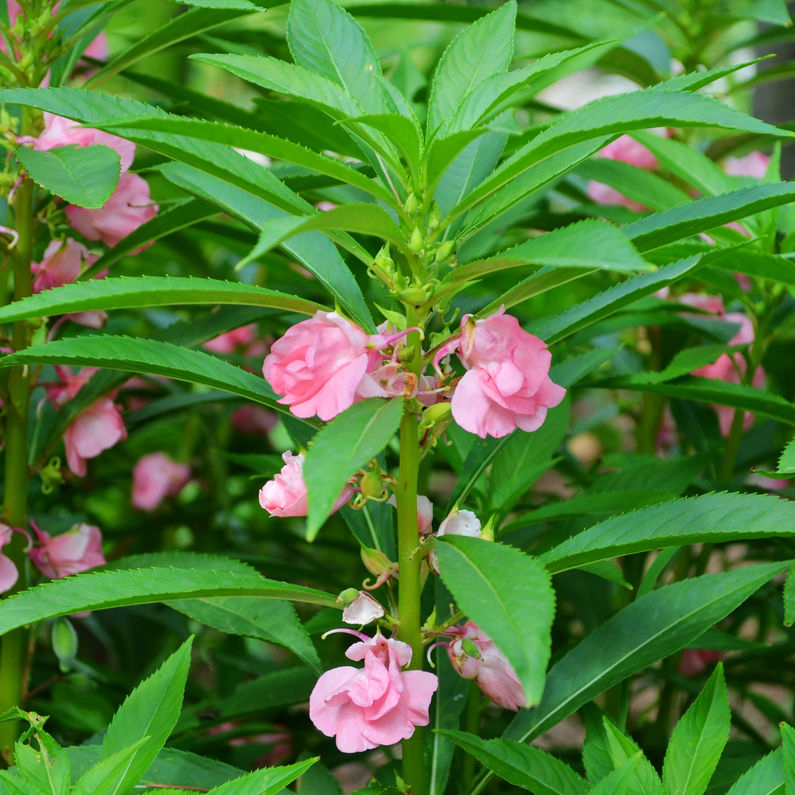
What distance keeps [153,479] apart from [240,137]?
3.72 ft

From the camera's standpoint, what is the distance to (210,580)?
0.64 m

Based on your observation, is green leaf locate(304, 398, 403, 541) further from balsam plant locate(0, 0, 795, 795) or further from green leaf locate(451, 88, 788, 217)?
green leaf locate(451, 88, 788, 217)

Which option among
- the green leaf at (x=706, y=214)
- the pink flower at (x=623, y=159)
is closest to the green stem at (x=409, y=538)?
the green leaf at (x=706, y=214)

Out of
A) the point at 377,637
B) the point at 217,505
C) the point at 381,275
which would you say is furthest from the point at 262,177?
the point at 217,505

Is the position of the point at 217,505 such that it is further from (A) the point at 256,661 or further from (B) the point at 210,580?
(B) the point at 210,580

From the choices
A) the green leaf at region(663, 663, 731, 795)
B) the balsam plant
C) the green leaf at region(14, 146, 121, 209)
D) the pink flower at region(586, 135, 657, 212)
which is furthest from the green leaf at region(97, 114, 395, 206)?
the pink flower at region(586, 135, 657, 212)

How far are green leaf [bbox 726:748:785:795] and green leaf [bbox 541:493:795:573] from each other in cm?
16

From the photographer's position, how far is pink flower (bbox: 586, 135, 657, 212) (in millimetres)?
1399

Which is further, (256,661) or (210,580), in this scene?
(256,661)

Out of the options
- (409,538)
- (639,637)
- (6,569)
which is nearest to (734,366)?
(639,637)

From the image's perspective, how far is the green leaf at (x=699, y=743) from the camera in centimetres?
69

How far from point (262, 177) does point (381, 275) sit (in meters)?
0.11

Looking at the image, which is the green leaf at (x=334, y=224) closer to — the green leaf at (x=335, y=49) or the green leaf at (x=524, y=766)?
the green leaf at (x=335, y=49)

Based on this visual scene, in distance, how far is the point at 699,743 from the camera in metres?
0.72
